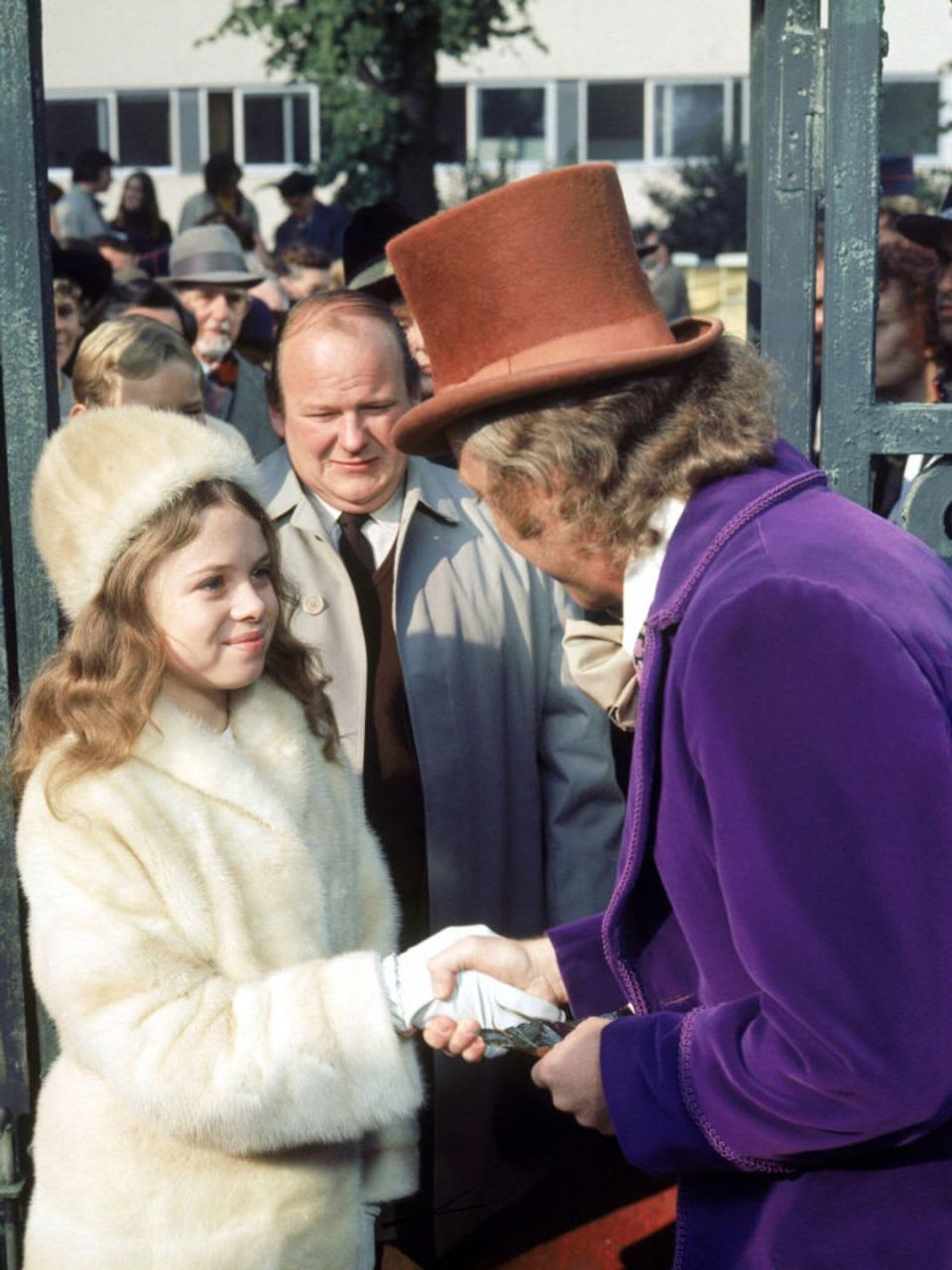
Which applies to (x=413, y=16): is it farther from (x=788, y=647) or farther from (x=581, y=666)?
(x=788, y=647)

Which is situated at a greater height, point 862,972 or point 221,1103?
point 862,972

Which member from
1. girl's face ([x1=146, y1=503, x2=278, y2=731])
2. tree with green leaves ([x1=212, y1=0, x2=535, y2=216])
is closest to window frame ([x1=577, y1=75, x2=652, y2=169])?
tree with green leaves ([x1=212, y1=0, x2=535, y2=216])

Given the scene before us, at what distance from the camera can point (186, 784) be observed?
104 inches

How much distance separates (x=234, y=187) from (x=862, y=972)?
1210cm

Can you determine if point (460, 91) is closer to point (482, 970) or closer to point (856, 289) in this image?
point (856, 289)

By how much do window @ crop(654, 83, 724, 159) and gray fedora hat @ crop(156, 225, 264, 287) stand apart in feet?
75.8

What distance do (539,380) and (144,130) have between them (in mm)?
29956

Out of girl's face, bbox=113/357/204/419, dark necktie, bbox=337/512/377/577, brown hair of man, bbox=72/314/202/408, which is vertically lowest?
dark necktie, bbox=337/512/377/577

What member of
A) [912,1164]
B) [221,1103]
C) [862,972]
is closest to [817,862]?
[862,972]

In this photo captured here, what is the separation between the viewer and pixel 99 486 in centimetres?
266

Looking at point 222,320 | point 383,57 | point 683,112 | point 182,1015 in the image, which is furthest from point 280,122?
point 182,1015

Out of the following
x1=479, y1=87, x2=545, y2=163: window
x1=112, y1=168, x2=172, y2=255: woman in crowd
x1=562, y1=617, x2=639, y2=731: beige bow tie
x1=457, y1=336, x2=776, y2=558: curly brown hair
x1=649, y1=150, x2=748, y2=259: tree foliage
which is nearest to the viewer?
x1=457, y1=336, x2=776, y2=558: curly brown hair

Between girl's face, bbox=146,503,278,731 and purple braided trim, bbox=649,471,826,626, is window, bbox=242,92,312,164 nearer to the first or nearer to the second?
girl's face, bbox=146,503,278,731

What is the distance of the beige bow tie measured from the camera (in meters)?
3.31
